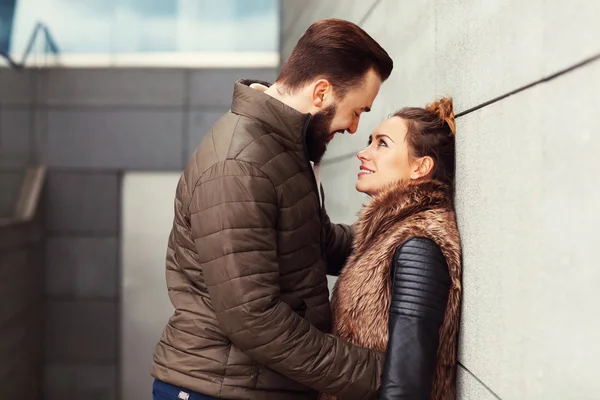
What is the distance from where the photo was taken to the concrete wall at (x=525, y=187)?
1057 millimetres

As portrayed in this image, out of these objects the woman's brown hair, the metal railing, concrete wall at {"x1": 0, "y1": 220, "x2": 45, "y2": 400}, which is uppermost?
the metal railing

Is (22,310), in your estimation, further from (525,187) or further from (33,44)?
(525,187)

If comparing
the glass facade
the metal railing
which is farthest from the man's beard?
the glass facade

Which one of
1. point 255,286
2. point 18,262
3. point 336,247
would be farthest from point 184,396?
point 18,262

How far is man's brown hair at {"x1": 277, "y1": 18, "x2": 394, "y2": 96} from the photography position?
1.78 meters

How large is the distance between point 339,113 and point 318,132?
0.28 ft

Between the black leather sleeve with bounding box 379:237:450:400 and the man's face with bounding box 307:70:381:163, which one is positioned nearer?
the black leather sleeve with bounding box 379:237:450:400

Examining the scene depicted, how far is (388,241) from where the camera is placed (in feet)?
5.85

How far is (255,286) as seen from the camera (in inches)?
64.2

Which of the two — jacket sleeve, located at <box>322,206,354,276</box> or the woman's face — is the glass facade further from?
the woman's face

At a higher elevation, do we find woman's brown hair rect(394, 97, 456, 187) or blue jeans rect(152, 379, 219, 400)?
woman's brown hair rect(394, 97, 456, 187)

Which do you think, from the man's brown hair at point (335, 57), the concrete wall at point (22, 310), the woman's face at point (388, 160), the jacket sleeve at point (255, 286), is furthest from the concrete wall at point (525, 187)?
the concrete wall at point (22, 310)

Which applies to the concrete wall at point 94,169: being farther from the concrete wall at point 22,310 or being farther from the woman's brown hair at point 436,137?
the woman's brown hair at point 436,137

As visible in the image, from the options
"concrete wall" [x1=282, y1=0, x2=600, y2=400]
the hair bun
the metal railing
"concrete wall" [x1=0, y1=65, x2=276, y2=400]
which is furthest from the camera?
"concrete wall" [x1=0, y1=65, x2=276, y2=400]
